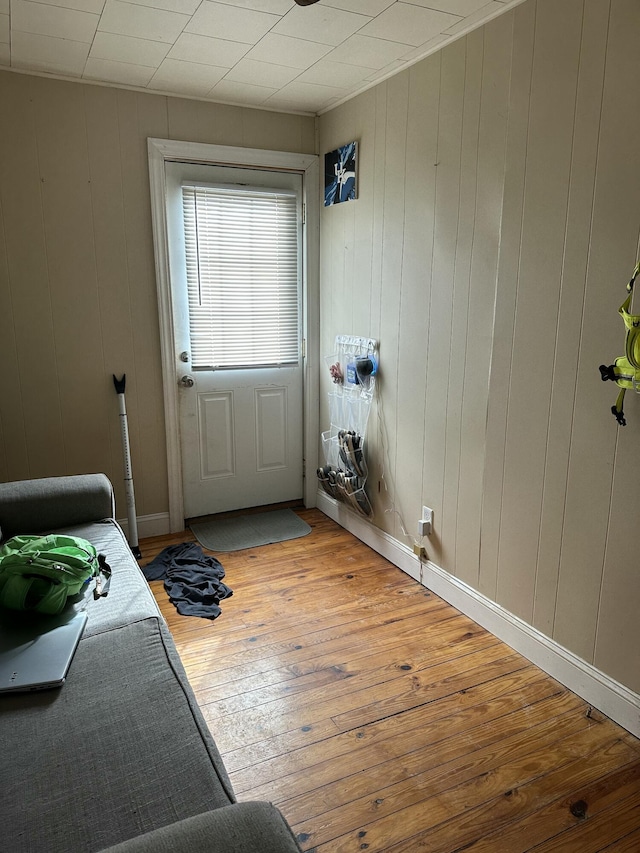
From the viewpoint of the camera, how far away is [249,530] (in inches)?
145

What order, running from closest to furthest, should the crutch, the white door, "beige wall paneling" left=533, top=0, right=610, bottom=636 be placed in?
"beige wall paneling" left=533, top=0, right=610, bottom=636 < the crutch < the white door

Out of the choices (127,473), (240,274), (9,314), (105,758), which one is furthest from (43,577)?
(240,274)

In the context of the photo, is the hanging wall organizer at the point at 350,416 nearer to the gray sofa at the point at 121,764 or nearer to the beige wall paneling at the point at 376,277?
the beige wall paneling at the point at 376,277

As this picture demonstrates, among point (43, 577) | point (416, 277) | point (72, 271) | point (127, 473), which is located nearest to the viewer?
point (43, 577)

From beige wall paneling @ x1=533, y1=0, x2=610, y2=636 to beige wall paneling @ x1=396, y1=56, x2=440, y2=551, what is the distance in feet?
2.53

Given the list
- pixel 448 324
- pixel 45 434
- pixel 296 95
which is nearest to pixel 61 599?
pixel 45 434

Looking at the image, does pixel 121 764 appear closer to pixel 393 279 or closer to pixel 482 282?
pixel 482 282

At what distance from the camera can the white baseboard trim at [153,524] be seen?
3.56 metres

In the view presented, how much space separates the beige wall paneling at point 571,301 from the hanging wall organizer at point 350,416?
124 cm

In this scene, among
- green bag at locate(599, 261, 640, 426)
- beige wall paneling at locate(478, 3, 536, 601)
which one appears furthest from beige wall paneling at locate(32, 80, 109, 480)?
green bag at locate(599, 261, 640, 426)

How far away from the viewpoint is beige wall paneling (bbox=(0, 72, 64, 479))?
290cm

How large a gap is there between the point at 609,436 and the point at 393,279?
142cm

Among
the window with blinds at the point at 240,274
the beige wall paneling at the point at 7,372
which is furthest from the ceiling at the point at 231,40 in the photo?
the beige wall paneling at the point at 7,372

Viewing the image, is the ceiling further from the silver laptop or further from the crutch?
the silver laptop
